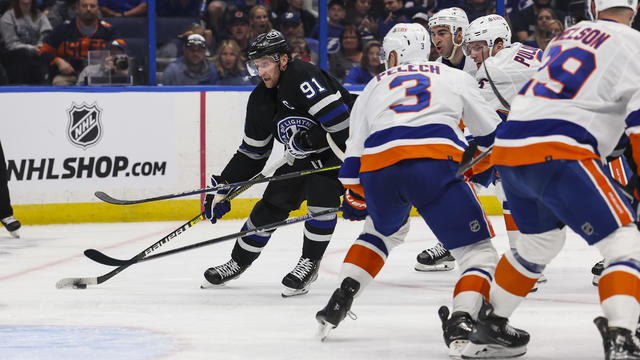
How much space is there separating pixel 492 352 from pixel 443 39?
6.62ft

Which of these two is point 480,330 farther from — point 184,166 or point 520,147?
point 184,166

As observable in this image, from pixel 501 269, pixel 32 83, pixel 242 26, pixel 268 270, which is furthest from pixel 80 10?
pixel 501 269

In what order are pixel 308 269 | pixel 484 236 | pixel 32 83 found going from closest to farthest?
pixel 484 236, pixel 308 269, pixel 32 83

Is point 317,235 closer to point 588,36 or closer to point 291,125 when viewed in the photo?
point 291,125

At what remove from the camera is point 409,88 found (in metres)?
3.17

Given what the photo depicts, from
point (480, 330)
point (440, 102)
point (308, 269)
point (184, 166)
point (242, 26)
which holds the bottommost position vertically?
point (184, 166)

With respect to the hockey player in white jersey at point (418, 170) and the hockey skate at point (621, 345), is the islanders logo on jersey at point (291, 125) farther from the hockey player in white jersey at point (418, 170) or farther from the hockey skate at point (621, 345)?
the hockey skate at point (621, 345)

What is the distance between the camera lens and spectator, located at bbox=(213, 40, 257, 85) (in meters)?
6.81

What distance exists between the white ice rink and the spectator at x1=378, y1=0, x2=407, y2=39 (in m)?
1.95

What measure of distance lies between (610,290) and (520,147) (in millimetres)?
451

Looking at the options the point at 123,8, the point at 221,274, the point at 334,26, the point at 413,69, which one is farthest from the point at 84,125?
the point at 413,69

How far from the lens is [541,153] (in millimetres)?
2734

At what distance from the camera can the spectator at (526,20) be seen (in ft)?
23.6

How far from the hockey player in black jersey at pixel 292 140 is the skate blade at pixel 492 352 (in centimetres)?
124
